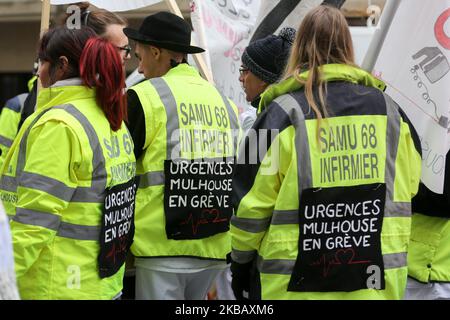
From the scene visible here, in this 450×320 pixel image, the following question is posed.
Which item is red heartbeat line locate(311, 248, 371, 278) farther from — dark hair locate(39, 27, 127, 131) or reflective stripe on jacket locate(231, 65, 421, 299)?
dark hair locate(39, 27, 127, 131)

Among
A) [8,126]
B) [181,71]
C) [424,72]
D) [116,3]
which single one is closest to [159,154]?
[181,71]

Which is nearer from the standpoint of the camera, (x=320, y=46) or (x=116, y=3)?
(x=320, y=46)

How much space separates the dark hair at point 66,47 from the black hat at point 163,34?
95 cm

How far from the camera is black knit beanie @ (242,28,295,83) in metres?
4.54

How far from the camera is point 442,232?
4.21 m

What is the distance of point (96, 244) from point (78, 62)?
2.56ft

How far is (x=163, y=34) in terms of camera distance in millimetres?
4582

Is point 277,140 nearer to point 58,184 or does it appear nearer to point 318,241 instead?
point 318,241

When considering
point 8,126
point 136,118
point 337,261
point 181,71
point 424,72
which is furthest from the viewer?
point 8,126

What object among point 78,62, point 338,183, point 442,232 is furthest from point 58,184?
point 442,232

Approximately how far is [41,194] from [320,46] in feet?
4.22

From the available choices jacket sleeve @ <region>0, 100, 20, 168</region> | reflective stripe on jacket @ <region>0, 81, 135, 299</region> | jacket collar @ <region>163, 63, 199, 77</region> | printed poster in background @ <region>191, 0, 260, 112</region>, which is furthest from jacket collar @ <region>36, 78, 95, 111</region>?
jacket sleeve @ <region>0, 100, 20, 168</region>

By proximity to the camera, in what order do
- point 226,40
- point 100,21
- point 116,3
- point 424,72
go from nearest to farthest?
1. point 424,72
2. point 100,21
3. point 116,3
4. point 226,40

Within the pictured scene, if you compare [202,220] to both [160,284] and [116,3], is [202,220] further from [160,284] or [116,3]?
[116,3]
